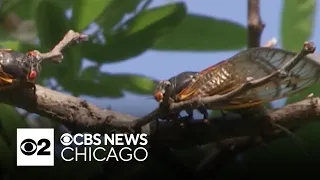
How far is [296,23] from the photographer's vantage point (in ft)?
1.16

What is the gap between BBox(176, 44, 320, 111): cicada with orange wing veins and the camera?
1.05 ft

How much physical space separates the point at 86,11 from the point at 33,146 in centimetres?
10

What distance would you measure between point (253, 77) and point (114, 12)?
0.10 m

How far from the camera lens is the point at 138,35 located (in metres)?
0.35

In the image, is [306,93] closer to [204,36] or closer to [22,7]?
[204,36]

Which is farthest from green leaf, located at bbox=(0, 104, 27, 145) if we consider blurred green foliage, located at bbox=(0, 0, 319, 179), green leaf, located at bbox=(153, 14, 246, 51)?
green leaf, located at bbox=(153, 14, 246, 51)

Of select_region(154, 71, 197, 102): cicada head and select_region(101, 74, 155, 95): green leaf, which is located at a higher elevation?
select_region(101, 74, 155, 95): green leaf

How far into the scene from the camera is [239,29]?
1.20ft

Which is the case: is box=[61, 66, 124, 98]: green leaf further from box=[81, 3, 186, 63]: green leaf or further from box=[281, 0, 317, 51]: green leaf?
box=[281, 0, 317, 51]: green leaf

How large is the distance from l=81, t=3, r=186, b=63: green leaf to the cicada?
29mm

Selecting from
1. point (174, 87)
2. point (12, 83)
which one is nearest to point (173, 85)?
point (174, 87)

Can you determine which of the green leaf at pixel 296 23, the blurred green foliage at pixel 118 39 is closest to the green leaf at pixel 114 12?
the blurred green foliage at pixel 118 39

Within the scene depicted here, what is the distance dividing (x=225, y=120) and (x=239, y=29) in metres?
0.07

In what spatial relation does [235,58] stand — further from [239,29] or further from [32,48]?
[32,48]
